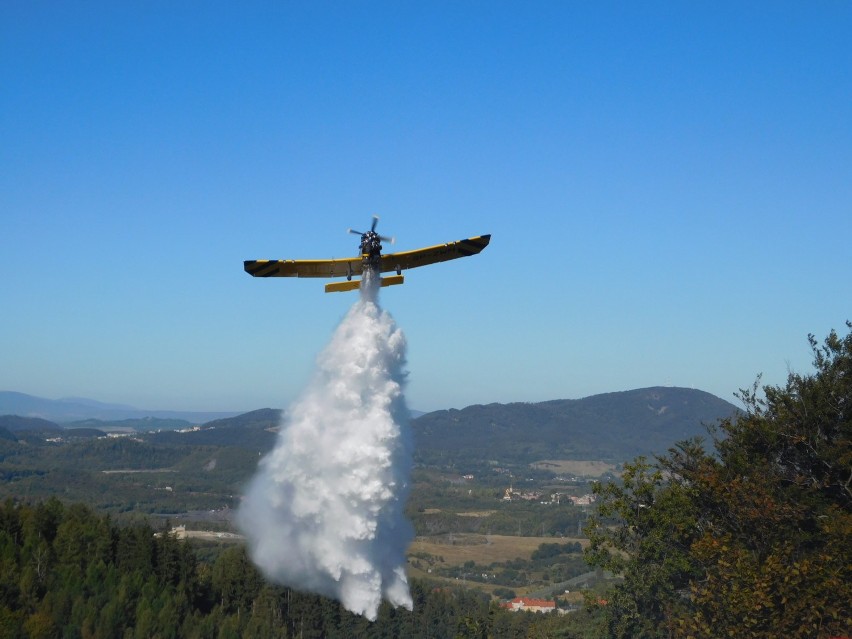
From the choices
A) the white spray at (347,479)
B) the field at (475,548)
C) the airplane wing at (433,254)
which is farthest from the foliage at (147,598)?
the field at (475,548)

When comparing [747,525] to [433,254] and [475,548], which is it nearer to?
[433,254]

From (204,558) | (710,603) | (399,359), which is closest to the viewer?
(710,603)

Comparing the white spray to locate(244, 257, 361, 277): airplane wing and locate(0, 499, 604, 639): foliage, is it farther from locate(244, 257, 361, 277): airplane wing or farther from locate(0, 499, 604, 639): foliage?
locate(0, 499, 604, 639): foliage

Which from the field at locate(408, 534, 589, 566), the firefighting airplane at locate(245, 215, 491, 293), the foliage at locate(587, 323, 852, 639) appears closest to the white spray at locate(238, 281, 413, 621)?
the firefighting airplane at locate(245, 215, 491, 293)

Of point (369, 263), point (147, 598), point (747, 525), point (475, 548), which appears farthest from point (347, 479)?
point (475, 548)

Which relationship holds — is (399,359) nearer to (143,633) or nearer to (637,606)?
(637,606)

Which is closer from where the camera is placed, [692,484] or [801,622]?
[801,622]

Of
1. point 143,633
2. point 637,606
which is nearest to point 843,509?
point 637,606

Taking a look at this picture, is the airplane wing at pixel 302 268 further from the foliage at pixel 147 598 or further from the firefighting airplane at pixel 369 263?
the foliage at pixel 147 598
